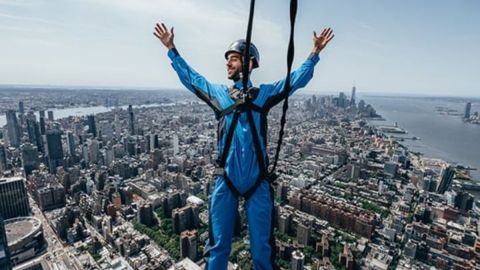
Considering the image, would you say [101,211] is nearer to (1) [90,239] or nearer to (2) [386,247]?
(1) [90,239]

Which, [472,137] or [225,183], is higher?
[225,183]

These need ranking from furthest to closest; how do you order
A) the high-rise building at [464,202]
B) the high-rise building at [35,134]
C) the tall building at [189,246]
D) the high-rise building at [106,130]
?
the high-rise building at [106,130] < the high-rise building at [35,134] < the high-rise building at [464,202] < the tall building at [189,246]

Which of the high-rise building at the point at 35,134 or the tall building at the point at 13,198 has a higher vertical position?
the high-rise building at the point at 35,134

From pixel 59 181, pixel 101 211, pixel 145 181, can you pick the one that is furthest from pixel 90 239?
pixel 59 181

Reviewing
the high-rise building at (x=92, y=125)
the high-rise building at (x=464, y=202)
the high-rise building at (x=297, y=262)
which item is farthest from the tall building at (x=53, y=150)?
the high-rise building at (x=464, y=202)

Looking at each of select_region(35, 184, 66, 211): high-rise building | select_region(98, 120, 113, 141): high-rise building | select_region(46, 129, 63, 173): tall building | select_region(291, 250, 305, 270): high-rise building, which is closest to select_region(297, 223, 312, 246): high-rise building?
select_region(291, 250, 305, 270): high-rise building

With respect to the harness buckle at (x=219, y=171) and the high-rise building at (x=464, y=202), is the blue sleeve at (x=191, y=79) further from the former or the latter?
the high-rise building at (x=464, y=202)

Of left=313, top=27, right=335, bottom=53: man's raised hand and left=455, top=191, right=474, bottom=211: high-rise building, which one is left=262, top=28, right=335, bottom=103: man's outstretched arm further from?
left=455, top=191, right=474, bottom=211: high-rise building

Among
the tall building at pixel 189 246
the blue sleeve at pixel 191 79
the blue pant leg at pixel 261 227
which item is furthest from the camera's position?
the tall building at pixel 189 246
